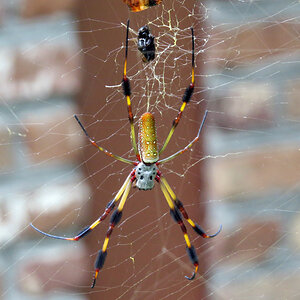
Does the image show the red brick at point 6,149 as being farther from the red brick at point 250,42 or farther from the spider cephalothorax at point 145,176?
the red brick at point 250,42

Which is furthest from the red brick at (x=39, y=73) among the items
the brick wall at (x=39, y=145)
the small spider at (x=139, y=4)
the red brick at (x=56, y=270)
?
the red brick at (x=56, y=270)

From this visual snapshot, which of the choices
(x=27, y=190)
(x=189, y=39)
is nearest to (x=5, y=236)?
(x=27, y=190)

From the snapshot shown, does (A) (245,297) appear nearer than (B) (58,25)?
No

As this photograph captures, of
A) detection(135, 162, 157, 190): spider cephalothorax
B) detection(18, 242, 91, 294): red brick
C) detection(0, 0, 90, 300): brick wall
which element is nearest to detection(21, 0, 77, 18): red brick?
detection(0, 0, 90, 300): brick wall

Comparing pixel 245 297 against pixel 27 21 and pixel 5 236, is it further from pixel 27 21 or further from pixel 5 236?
pixel 27 21

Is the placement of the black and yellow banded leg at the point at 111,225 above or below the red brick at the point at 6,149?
below

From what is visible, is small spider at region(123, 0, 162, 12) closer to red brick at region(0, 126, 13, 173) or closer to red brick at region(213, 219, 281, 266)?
red brick at region(0, 126, 13, 173)

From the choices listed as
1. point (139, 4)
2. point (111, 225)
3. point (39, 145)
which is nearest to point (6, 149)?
point (39, 145)
